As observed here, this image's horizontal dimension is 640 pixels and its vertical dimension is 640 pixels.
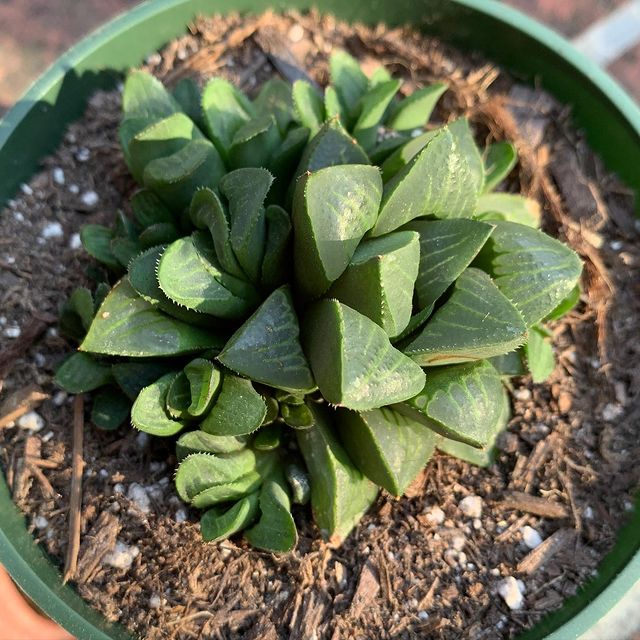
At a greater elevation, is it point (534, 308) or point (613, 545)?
point (534, 308)

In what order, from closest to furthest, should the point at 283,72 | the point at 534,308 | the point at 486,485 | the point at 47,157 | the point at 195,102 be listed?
the point at 534,308 < the point at 486,485 < the point at 195,102 < the point at 47,157 < the point at 283,72

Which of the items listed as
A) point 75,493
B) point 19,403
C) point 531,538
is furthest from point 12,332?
point 531,538

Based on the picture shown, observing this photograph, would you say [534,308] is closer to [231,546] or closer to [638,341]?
[638,341]

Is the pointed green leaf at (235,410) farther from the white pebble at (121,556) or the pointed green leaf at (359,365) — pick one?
the white pebble at (121,556)

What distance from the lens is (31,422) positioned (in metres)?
1.45

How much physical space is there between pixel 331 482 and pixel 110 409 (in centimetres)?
49

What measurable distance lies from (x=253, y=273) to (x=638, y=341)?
0.94 meters

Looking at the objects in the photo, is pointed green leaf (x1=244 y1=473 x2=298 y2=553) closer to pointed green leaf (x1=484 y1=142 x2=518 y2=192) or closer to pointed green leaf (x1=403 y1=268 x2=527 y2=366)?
pointed green leaf (x1=403 y1=268 x2=527 y2=366)

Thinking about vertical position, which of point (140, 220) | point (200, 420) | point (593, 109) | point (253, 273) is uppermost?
point (593, 109)

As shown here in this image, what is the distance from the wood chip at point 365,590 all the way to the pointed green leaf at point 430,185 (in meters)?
0.67

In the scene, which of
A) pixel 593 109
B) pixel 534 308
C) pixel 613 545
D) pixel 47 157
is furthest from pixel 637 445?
pixel 47 157

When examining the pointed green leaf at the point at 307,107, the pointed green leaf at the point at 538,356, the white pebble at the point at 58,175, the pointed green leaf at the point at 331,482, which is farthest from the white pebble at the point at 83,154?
the pointed green leaf at the point at 538,356

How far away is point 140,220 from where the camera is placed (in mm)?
1482

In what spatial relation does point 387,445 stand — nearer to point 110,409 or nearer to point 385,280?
point 385,280
